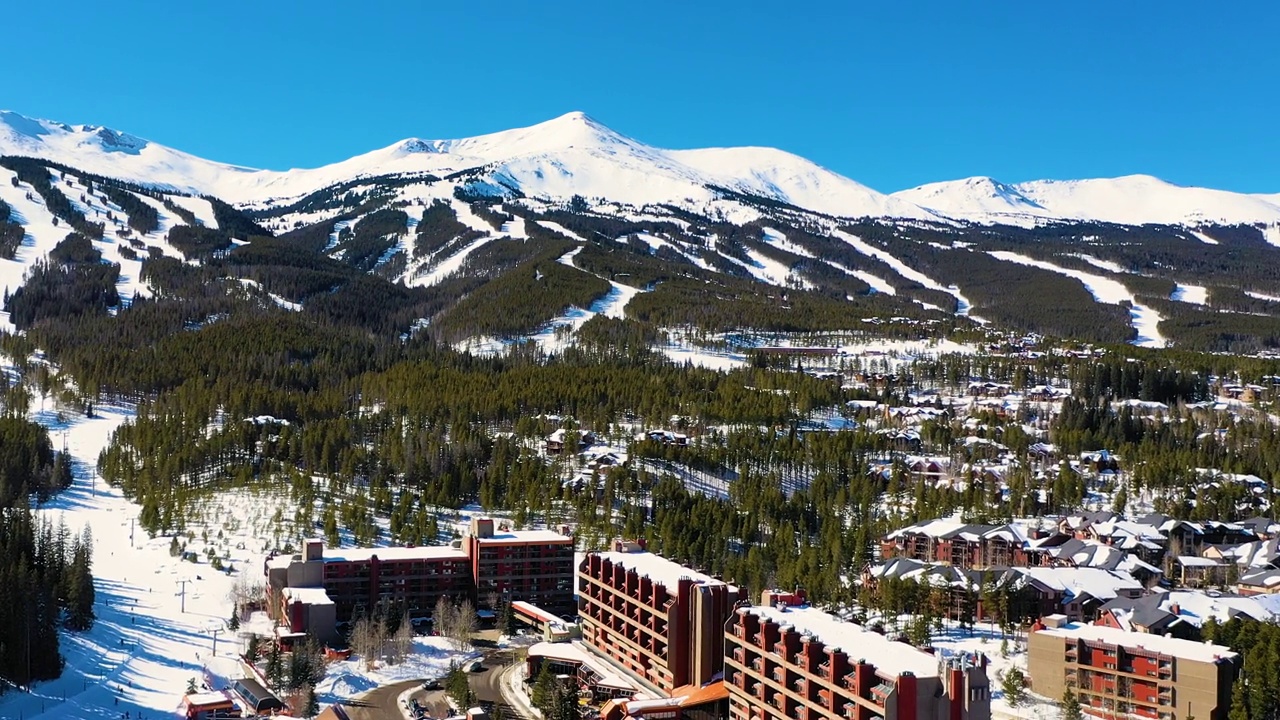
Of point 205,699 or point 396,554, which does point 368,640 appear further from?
point 205,699

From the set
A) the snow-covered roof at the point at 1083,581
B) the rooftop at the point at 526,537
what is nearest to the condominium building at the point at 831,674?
the snow-covered roof at the point at 1083,581

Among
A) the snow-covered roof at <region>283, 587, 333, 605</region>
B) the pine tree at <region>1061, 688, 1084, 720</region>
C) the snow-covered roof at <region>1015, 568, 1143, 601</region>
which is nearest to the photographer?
the pine tree at <region>1061, 688, 1084, 720</region>

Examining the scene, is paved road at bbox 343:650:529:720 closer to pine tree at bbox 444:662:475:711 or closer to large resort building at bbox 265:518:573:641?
pine tree at bbox 444:662:475:711

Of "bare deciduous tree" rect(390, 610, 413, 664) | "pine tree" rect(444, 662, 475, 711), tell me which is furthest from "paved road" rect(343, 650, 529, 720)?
"bare deciduous tree" rect(390, 610, 413, 664)

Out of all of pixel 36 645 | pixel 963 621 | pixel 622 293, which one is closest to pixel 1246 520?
pixel 963 621

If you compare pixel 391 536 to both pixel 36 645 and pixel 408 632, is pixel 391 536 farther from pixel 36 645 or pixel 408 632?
pixel 36 645

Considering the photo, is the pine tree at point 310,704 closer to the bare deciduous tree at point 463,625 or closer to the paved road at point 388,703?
the paved road at point 388,703
